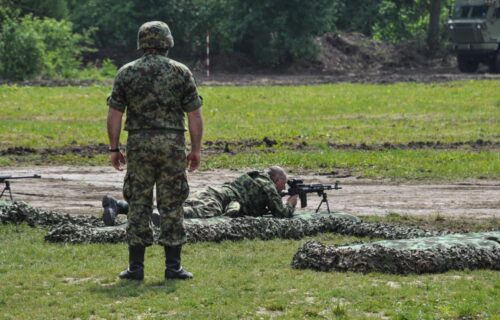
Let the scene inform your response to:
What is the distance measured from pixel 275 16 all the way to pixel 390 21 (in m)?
11.7

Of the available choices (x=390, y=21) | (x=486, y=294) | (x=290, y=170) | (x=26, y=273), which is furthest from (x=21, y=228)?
(x=390, y=21)

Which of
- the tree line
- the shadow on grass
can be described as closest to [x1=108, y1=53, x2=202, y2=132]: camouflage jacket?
the shadow on grass

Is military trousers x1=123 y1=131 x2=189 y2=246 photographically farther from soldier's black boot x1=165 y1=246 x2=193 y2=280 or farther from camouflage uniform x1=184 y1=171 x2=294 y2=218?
camouflage uniform x1=184 y1=171 x2=294 y2=218

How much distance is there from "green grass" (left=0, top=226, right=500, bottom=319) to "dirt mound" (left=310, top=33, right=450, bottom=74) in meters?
42.1

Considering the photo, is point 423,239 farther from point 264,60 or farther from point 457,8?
point 264,60

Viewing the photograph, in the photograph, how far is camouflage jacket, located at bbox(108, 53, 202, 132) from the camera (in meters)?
11.1

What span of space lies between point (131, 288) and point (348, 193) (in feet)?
26.7

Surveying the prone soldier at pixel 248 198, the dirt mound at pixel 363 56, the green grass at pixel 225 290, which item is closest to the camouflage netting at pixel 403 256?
the green grass at pixel 225 290

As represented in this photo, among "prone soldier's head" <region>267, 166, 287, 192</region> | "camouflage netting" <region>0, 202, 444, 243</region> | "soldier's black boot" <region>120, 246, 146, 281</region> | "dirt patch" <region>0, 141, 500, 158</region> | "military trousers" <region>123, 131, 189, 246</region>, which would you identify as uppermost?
"military trousers" <region>123, 131, 189, 246</region>

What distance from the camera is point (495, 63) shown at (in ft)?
163

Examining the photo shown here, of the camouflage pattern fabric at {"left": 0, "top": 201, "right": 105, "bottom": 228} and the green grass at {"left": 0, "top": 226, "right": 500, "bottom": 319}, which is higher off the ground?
the green grass at {"left": 0, "top": 226, "right": 500, "bottom": 319}

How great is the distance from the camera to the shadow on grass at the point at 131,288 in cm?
1065

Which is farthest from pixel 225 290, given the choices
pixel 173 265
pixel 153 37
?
pixel 153 37

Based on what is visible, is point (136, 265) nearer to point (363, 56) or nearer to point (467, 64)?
point (467, 64)
